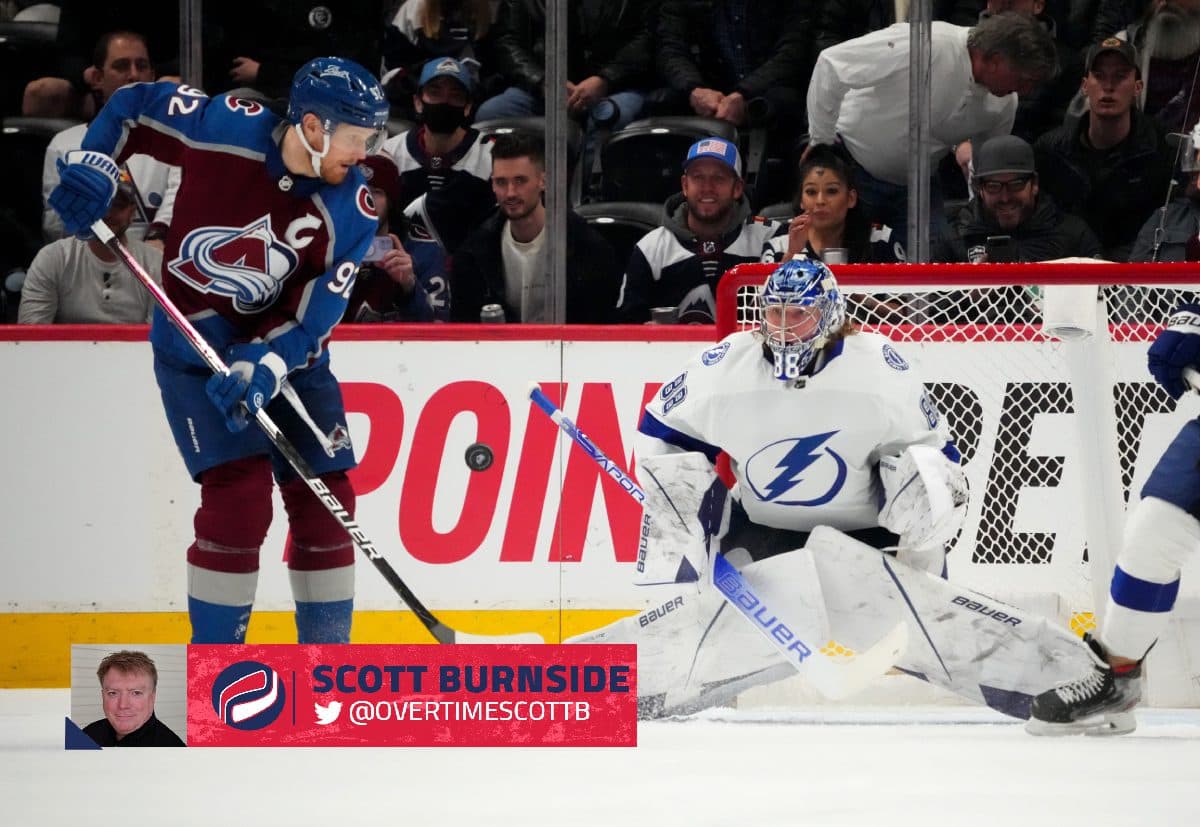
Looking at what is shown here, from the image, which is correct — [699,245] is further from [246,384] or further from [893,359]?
[246,384]

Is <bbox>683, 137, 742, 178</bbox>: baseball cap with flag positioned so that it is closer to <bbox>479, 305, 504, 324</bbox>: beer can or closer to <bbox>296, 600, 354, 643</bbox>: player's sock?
<bbox>479, 305, 504, 324</bbox>: beer can

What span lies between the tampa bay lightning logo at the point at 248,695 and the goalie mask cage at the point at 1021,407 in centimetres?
156

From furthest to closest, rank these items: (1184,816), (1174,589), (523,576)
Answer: (523,576) < (1174,589) < (1184,816)

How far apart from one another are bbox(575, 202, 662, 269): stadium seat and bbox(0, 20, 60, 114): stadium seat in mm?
1442

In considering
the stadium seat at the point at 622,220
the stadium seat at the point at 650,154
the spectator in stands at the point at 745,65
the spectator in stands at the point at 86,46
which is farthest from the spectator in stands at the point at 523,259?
the spectator in stands at the point at 86,46

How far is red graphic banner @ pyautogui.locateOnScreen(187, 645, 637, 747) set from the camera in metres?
2.78

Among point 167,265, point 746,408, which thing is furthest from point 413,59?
point 746,408

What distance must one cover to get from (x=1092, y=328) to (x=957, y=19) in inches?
42.9

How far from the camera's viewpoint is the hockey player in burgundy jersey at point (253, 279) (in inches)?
131

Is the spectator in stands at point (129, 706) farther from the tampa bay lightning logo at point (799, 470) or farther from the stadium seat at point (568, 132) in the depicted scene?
the stadium seat at point (568, 132)

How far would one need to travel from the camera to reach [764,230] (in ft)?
14.6

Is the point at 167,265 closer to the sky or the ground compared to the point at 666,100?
closer to the ground

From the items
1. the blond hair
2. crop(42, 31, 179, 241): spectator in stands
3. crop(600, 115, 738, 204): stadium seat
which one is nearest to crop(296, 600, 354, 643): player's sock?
the blond hair

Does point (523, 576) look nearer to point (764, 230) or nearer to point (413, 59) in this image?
point (764, 230)
